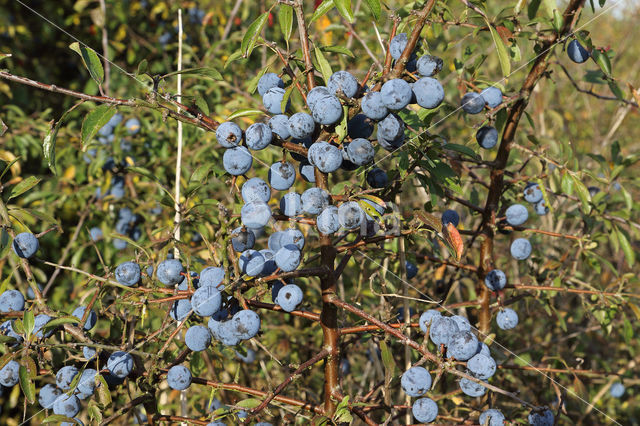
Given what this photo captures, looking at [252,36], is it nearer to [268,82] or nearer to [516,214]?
[268,82]

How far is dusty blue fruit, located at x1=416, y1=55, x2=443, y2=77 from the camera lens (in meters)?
1.18

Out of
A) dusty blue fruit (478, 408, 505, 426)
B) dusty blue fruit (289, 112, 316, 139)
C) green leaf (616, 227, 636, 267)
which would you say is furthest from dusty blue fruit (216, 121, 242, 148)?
green leaf (616, 227, 636, 267)

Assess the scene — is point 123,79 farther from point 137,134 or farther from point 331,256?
point 331,256

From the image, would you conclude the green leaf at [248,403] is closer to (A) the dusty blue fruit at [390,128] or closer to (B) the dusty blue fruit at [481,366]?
(B) the dusty blue fruit at [481,366]

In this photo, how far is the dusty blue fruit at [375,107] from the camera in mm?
1108

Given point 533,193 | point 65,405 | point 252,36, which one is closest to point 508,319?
point 533,193

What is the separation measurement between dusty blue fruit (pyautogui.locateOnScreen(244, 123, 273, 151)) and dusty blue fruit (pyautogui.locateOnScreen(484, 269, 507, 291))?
0.86 metres

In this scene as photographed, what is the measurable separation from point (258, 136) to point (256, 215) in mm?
162

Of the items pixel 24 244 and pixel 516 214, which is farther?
pixel 516 214

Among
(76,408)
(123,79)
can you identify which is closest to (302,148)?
(76,408)

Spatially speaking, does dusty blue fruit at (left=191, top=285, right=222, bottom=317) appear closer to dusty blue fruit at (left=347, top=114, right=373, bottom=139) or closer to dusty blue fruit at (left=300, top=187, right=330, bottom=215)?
dusty blue fruit at (left=300, top=187, right=330, bottom=215)

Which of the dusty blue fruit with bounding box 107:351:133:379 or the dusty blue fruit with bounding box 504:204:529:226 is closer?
the dusty blue fruit with bounding box 107:351:133:379

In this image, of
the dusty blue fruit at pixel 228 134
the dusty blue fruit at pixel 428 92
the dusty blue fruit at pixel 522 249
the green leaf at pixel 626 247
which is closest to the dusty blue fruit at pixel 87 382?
the dusty blue fruit at pixel 228 134

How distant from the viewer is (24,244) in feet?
4.68
